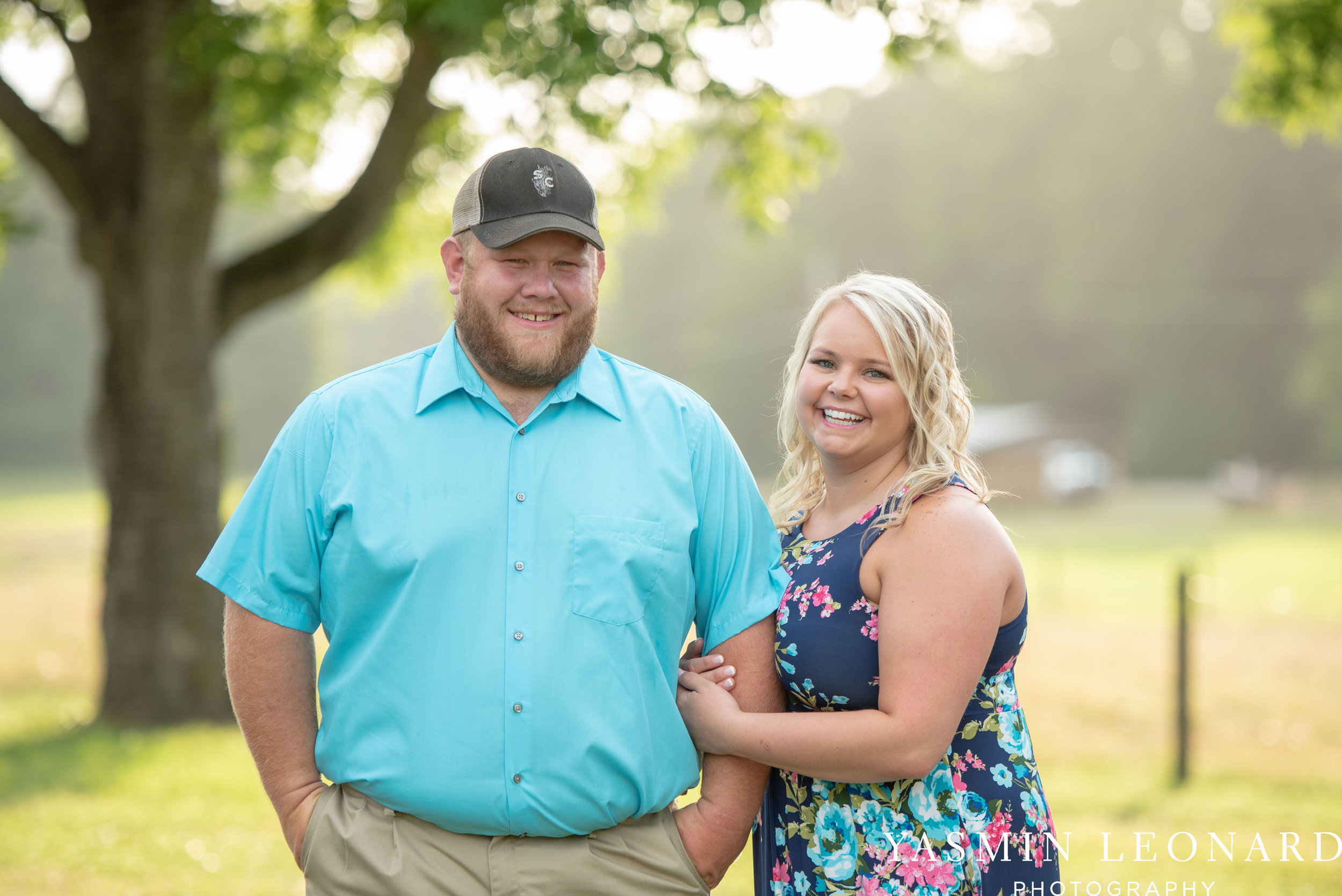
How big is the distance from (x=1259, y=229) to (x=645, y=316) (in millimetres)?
38538

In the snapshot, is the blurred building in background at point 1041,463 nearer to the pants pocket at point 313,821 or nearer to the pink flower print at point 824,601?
the pink flower print at point 824,601

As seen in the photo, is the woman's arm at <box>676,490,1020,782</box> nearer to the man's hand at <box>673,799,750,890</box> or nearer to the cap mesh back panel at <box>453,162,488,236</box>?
the man's hand at <box>673,799,750,890</box>

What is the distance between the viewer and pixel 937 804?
2680 mm

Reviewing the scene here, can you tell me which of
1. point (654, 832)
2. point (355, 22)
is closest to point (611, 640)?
point (654, 832)

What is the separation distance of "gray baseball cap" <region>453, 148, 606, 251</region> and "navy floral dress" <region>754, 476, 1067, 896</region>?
3.30 ft

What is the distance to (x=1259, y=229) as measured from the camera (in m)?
57.3

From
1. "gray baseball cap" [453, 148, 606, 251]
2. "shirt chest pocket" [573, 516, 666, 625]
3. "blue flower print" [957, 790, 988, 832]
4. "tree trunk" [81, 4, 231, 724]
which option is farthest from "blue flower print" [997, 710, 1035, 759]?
"tree trunk" [81, 4, 231, 724]

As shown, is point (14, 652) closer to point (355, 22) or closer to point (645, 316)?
point (355, 22)

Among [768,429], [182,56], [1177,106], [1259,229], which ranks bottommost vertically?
[182,56]

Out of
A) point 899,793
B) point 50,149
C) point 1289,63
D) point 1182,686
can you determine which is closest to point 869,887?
point 899,793

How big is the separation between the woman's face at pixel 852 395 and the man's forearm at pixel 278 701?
4.39 ft

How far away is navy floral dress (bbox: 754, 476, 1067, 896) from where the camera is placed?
2648mm

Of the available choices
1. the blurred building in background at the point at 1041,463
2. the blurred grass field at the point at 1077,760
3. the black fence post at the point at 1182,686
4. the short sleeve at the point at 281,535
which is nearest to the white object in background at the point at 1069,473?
the blurred building in background at the point at 1041,463

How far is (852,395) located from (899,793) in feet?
3.11
